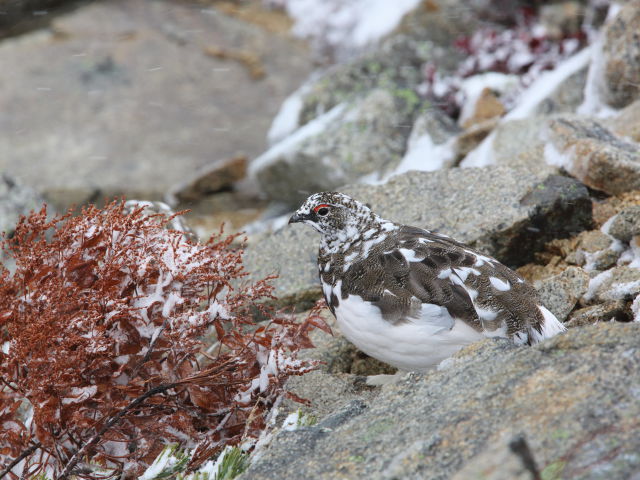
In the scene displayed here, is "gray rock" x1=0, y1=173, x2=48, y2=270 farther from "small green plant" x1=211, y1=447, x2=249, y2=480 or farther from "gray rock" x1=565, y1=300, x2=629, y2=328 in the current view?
"gray rock" x1=565, y1=300, x2=629, y2=328

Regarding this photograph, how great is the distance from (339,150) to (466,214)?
2295mm

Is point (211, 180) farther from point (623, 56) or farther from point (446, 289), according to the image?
point (446, 289)

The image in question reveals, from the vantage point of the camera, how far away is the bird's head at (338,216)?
11.9 feet

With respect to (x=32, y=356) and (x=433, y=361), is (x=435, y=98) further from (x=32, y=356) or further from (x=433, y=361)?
(x=32, y=356)

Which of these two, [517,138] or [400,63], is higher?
[517,138]

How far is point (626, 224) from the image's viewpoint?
154 inches

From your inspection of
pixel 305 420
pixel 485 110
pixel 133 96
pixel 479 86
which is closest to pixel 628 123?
pixel 485 110

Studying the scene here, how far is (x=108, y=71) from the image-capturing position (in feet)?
31.4

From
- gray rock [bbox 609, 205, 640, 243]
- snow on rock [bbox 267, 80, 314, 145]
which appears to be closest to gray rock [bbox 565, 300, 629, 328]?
gray rock [bbox 609, 205, 640, 243]

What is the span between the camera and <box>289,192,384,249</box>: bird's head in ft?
11.9

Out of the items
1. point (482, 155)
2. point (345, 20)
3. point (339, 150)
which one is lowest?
point (345, 20)

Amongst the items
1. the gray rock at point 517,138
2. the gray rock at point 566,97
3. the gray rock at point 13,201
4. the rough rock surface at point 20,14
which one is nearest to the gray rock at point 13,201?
the gray rock at point 13,201

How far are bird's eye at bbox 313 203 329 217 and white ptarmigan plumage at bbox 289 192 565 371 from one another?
242 mm

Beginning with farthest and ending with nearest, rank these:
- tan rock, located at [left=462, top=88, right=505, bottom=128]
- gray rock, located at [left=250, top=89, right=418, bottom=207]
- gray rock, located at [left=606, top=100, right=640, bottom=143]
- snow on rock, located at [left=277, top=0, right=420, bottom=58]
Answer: snow on rock, located at [left=277, top=0, right=420, bottom=58]
tan rock, located at [left=462, top=88, right=505, bottom=128]
gray rock, located at [left=250, top=89, right=418, bottom=207]
gray rock, located at [left=606, top=100, right=640, bottom=143]
